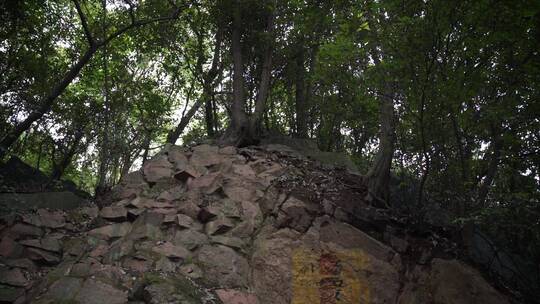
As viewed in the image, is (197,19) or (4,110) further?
(197,19)

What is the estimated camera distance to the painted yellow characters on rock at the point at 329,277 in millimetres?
6805

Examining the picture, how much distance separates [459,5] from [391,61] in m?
1.60

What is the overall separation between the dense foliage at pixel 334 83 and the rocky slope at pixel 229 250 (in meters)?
1.36

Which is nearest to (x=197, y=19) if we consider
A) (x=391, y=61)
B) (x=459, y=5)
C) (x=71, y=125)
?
(x=71, y=125)

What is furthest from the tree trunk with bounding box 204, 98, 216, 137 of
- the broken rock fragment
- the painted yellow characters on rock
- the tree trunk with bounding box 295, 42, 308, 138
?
the painted yellow characters on rock

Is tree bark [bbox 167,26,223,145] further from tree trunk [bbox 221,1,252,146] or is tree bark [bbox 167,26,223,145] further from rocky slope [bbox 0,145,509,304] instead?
rocky slope [bbox 0,145,509,304]

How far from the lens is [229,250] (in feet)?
24.1

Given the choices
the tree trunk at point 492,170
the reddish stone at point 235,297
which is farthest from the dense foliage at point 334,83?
the reddish stone at point 235,297

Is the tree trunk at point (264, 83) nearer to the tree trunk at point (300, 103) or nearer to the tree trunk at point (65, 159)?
the tree trunk at point (300, 103)

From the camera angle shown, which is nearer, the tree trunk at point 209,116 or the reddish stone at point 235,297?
the reddish stone at point 235,297

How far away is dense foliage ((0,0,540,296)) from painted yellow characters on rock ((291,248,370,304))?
2.04 m

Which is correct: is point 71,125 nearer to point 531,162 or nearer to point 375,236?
point 375,236

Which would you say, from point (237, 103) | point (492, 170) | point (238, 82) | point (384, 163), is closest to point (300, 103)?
point (238, 82)

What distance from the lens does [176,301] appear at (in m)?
5.77
